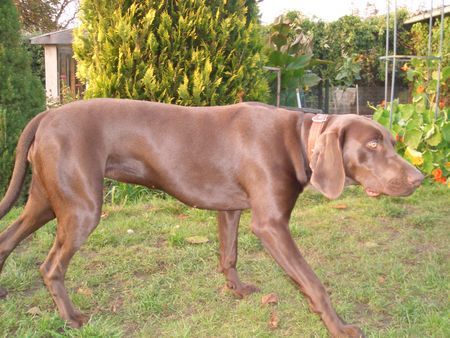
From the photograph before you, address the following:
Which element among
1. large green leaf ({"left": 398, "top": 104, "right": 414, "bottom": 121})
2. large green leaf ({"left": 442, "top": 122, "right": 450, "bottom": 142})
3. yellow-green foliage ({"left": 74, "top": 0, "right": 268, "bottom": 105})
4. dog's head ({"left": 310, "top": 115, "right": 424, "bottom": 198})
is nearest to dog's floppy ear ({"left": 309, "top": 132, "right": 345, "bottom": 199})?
dog's head ({"left": 310, "top": 115, "right": 424, "bottom": 198})

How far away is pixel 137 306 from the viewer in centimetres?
323

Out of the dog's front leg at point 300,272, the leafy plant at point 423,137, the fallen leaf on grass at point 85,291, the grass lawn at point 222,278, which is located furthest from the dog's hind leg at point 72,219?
the leafy plant at point 423,137

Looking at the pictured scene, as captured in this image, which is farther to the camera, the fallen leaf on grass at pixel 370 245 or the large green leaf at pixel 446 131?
the large green leaf at pixel 446 131

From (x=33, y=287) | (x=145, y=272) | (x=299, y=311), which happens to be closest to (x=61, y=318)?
(x=33, y=287)

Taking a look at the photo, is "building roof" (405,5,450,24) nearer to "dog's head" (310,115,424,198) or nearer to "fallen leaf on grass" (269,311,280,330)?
"dog's head" (310,115,424,198)

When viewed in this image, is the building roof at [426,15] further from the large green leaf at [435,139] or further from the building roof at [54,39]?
the building roof at [54,39]

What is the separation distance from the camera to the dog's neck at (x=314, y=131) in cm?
281

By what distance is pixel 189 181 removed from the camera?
3045mm

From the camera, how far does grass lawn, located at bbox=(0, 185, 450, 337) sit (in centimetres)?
298

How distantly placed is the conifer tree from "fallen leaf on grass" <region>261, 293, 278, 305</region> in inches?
125

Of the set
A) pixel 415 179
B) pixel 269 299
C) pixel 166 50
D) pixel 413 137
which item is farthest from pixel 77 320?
pixel 413 137

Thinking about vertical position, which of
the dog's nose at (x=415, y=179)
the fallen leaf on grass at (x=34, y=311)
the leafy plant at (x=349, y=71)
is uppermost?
the leafy plant at (x=349, y=71)

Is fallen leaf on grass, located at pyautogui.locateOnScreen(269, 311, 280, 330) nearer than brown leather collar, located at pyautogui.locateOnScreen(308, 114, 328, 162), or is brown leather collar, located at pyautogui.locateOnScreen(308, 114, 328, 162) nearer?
brown leather collar, located at pyautogui.locateOnScreen(308, 114, 328, 162)

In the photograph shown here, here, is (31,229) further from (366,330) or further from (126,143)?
(366,330)
